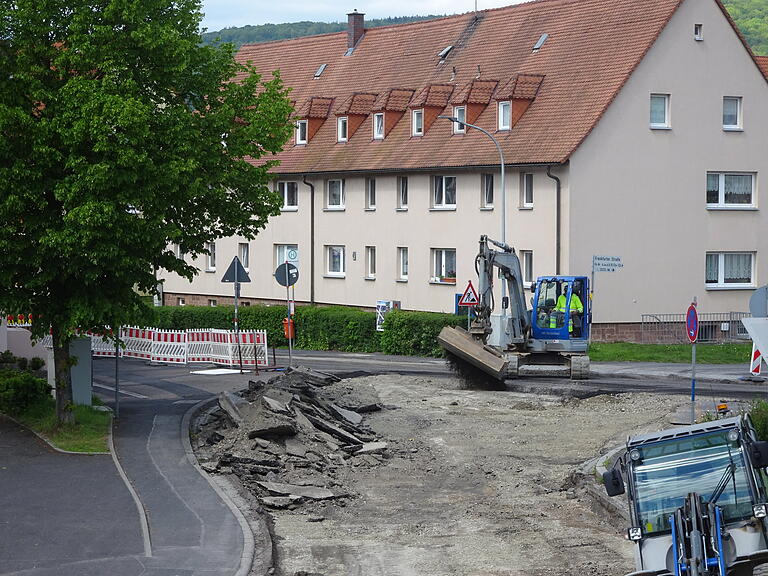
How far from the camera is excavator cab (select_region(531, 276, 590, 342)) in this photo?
3294cm

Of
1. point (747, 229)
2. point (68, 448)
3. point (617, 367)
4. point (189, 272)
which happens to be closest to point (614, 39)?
point (747, 229)

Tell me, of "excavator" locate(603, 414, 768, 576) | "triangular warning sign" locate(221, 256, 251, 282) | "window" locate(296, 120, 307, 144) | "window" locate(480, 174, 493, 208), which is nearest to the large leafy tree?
"triangular warning sign" locate(221, 256, 251, 282)

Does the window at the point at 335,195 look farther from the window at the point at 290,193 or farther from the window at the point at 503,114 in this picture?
the window at the point at 503,114

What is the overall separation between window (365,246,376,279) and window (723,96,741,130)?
14.8m

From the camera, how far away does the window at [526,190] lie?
43375 mm

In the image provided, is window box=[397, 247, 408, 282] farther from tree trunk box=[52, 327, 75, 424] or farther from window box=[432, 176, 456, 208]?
tree trunk box=[52, 327, 75, 424]

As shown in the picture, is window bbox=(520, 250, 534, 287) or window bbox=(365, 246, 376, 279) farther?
window bbox=(365, 246, 376, 279)

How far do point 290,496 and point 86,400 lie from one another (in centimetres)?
814

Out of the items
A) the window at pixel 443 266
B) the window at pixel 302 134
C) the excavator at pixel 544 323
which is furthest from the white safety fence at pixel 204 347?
the window at pixel 302 134

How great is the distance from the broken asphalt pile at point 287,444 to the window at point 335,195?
26.5m

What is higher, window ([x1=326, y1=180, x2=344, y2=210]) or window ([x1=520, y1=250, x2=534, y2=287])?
window ([x1=326, y1=180, x2=344, y2=210])

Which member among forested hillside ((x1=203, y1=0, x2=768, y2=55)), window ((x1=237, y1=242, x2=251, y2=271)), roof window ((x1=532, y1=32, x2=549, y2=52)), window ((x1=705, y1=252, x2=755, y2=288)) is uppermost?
forested hillside ((x1=203, y1=0, x2=768, y2=55))

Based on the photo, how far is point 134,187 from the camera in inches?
797

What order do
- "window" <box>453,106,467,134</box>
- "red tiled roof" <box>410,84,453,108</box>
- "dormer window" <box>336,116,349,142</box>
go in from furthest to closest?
"dormer window" <box>336,116,349,142</box>, "red tiled roof" <box>410,84,453,108</box>, "window" <box>453,106,467,134</box>
